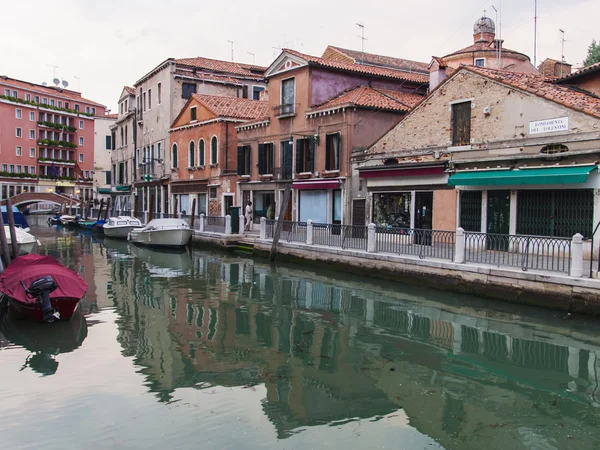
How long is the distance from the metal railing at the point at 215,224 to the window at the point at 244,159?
340 centimetres

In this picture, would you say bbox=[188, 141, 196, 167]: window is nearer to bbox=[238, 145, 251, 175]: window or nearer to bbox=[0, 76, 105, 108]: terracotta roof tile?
bbox=[238, 145, 251, 175]: window

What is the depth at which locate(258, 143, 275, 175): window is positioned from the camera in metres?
27.8

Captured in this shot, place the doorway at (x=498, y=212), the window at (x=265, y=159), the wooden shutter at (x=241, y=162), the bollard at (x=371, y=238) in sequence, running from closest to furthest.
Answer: the doorway at (x=498, y=212) → the bollard at (x=371, y=238) → the window at (x=265, y=159) → the wooden shutter at (x=241, y=162)

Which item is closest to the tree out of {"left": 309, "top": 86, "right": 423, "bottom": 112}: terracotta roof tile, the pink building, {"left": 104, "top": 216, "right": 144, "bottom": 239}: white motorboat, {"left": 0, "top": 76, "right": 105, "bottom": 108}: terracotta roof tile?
{"left": 309, "top": 86, "right": 423, "bottom": 112}: terracotta roof tile

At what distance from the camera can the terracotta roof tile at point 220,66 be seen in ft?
124

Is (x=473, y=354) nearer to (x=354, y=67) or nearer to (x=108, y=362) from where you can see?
(x=108, y=362)

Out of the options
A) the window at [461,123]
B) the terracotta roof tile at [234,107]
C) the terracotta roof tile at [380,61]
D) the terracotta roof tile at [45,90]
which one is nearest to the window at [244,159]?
the terracotta roof tile at [234,107]

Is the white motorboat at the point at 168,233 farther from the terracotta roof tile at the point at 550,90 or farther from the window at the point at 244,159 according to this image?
the terracotta roof tile at the point at 550,90

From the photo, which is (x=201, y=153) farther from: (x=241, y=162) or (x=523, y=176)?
(x=523, y=176)

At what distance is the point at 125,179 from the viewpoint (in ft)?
153

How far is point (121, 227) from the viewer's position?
3353 centimetres

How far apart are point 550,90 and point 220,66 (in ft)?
87.5

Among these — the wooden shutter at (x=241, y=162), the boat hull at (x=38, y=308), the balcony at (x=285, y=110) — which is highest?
the balcony at (x=285, y=110)

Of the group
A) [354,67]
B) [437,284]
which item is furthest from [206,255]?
[437,284]
